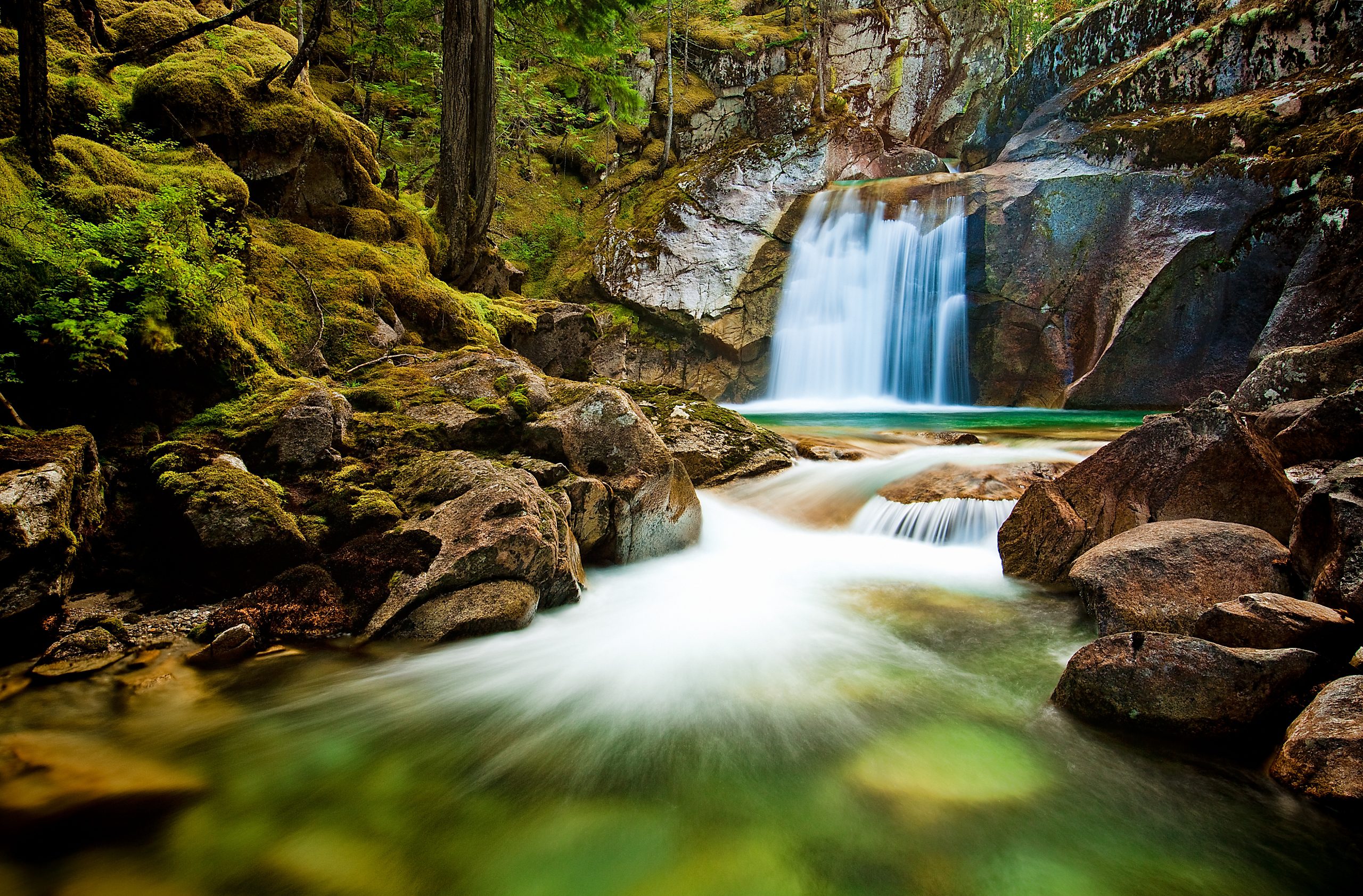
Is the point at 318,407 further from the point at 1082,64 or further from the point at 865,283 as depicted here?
the point at 1082,64

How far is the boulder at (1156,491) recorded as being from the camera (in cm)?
423

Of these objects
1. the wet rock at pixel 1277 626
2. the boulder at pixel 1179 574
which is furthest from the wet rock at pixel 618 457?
the wet rock at pixel 1277 626

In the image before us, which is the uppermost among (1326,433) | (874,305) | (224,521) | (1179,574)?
(874,305)

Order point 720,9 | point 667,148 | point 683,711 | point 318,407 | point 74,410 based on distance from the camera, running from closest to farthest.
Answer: point 683,711
point 74,410
point 318,407
point 667,148
point 720,9

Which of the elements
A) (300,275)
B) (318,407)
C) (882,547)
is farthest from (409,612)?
(882,547)

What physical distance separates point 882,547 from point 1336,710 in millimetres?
3822

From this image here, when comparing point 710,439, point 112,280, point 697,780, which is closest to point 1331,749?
point 697,780

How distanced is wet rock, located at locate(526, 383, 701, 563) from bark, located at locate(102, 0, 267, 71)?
501 centimetres

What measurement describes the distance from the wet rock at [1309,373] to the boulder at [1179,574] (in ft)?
15.1

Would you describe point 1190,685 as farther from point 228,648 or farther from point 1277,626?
point 228,648

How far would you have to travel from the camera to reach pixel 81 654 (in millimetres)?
2996

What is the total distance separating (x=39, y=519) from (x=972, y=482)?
24.2 ft

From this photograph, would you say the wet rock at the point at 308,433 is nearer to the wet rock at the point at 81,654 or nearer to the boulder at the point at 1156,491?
the wet rock at the point at 81,654

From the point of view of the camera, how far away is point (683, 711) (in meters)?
3.20
